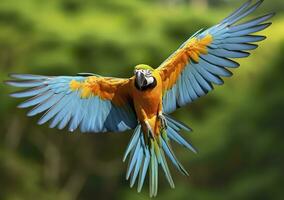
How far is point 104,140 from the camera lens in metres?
8.53

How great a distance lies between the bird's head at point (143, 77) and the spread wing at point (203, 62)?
7 centimetres

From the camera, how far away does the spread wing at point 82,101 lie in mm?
1285

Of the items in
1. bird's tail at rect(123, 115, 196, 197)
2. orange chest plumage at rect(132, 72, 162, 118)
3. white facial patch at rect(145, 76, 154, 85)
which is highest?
white facial patch at rect(145, 76, 154, 85)

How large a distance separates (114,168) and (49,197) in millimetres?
687

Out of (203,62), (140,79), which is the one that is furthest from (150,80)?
(203,62)

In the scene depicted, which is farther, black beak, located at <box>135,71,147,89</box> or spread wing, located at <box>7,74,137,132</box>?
spread wing, located at <box>7,74,137,132</box>

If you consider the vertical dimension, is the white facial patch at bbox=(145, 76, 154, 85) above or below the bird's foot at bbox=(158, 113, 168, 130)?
above

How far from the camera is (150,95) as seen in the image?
3.88 ft

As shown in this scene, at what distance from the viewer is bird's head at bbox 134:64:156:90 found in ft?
3.80

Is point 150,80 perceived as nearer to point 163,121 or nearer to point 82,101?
point 163,121

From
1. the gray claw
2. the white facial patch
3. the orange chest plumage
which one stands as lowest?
the gray claw

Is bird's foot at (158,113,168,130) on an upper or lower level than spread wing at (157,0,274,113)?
lower

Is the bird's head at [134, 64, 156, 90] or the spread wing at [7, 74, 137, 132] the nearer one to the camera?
the bird's head at [134, 64, 156, 90]

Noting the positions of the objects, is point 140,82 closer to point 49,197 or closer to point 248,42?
point 248,42
